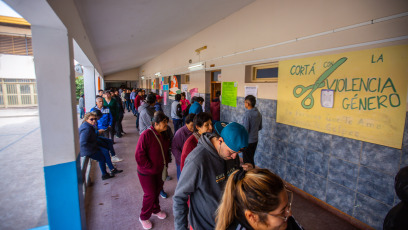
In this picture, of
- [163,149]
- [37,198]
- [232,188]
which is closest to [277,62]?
[163,149]

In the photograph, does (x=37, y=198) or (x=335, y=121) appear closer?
(x=335, y=121)

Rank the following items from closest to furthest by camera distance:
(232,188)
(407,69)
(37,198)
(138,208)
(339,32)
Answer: (232,188) < (407,69) < (339,32) < (138,208) < (37,198)

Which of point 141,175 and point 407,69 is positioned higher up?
point 407,69

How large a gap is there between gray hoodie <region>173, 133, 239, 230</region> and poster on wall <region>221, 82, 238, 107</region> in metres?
3.66

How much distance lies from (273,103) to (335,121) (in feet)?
3.94

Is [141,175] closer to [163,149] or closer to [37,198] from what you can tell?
[163,149]

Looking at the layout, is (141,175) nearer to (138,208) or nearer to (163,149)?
(163,149)

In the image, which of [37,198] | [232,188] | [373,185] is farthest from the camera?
[37,198]

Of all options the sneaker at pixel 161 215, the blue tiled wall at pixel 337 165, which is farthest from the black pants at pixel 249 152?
the sneaker at pixel 161 215

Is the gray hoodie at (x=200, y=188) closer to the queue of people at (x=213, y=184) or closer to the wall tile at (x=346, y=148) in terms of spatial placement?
the queue of people at (x=213, y=184)

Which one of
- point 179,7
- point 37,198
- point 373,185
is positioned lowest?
point 37,198

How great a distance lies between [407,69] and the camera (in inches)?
86.2

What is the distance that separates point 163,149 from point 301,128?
2340 millimetres

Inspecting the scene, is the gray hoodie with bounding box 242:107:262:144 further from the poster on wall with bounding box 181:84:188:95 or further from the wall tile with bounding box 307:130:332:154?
the poster on wall with bounding box 181:84:188:95
